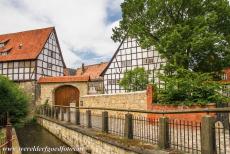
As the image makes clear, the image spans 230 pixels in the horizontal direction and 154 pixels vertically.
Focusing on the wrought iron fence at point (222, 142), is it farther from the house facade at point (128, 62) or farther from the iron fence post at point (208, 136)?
the house facade at point (128, 62)

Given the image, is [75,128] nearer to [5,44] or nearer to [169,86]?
[169,86]

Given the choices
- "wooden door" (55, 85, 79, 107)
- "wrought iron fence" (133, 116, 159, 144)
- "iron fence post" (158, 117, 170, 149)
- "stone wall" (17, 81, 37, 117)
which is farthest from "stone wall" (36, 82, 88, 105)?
"iron fence post" (158, 117, 170, 149)

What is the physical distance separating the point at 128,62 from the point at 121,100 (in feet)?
32.2

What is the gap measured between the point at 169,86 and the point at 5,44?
24.6 meters

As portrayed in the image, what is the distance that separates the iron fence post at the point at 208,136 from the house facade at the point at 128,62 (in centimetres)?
1855

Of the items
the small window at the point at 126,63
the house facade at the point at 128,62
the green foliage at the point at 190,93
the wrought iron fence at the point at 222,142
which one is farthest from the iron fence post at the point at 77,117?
the small window at the point at 126,63

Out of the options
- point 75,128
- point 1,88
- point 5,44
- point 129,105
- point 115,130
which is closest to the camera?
point 115,130

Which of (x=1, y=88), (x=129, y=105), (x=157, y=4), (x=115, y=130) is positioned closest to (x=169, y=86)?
(x=129, y=105)

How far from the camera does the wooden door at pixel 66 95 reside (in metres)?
26.6

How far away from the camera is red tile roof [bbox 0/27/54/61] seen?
3053 centimetres

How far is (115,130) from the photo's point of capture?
11.0 metres

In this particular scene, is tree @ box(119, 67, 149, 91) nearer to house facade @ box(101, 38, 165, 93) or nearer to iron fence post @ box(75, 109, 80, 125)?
house facade @ box(101, 38, 165, 93)

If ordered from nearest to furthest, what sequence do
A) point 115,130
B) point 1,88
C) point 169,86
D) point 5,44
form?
point 115,130 < point 169,86 < point 1,88 < point 5,44

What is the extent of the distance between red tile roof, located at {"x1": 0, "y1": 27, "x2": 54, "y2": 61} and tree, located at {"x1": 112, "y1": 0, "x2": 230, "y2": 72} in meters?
11.3
